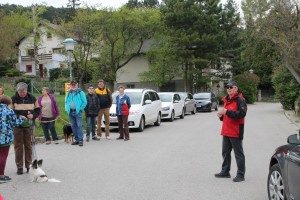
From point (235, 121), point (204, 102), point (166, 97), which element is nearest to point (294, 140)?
point (235, 121)

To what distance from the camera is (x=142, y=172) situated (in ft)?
25.7

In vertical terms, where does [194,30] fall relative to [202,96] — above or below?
above

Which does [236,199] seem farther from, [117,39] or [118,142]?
[117,39]

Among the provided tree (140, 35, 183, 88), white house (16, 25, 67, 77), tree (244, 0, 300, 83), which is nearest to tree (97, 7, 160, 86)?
tree (140, 35, 183, 88)

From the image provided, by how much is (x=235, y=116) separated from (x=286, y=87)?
2396cm

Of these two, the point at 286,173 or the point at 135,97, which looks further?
the point at 135,97

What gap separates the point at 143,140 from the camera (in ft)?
42.4

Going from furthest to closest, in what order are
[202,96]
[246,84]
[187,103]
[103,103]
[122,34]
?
[246,84], [122,34], [202,96], [187,103], [103,103]

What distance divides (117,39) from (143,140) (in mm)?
28606

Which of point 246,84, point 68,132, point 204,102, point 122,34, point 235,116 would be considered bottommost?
point 68,132

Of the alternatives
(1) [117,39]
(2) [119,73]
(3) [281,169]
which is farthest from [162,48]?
(3) [281,169]

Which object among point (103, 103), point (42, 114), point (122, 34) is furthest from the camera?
point (122, 34)

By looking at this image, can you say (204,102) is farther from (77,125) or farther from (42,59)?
(42,59)

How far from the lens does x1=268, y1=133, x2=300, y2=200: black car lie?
441 centimetres
